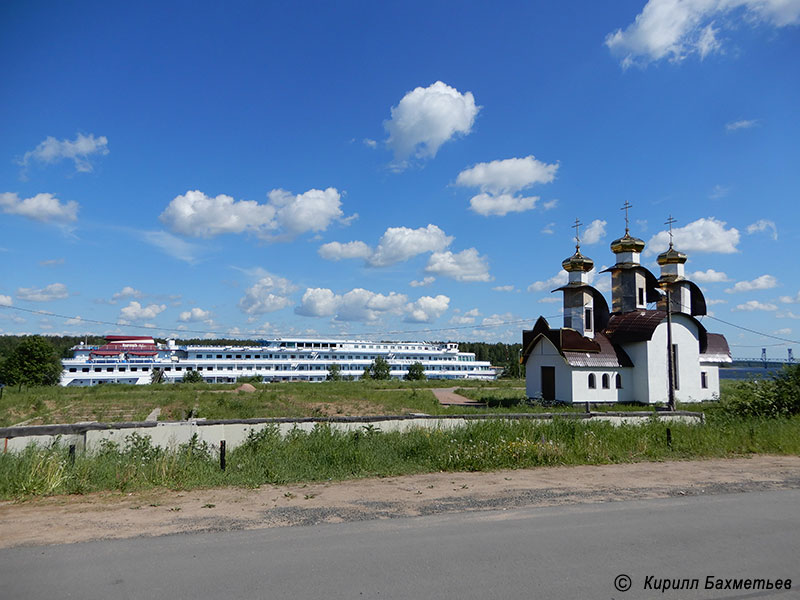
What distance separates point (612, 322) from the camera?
3428 cm

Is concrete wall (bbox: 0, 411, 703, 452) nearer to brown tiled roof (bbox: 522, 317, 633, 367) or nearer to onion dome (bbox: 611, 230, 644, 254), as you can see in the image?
brown tiled roof (bbox: 522, 317, 633, 367)

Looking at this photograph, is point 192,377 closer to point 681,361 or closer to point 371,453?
point 681,361

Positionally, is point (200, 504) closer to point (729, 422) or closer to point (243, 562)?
point (243, 562)

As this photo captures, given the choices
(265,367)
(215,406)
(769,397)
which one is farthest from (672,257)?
(265,367)

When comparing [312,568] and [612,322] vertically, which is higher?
[612,322]

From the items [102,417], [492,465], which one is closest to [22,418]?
[102,417]

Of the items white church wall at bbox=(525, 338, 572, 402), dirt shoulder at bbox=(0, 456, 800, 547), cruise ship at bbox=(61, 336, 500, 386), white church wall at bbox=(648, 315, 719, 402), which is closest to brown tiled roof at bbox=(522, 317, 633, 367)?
white church wall at bbox=(525, 338, 572, 402)

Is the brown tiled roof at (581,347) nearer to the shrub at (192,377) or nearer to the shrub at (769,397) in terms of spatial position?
the shrub at (769,397)

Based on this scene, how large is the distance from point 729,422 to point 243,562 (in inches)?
611

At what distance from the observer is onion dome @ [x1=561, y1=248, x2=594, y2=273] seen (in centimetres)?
3356

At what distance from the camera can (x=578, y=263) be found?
33.6 metres

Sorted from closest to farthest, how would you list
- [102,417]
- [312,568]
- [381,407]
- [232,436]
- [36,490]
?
[312,568], [36,490], [232,436], [102,417], [381,407]

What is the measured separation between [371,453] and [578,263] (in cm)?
2557

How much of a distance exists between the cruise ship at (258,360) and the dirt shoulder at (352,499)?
7231 cm
